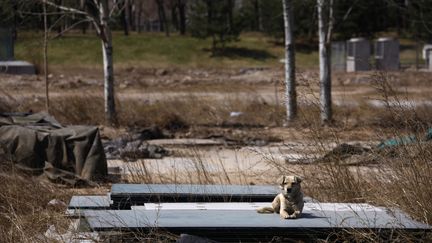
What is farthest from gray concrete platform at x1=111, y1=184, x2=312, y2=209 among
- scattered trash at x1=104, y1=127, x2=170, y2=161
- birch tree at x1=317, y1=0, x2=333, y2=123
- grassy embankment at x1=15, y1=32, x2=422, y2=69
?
grassy embankment at x1=15, y1=32, x2=422, y2=69

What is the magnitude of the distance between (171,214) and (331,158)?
233 cm

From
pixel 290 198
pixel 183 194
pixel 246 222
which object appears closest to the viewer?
pixel 246 222

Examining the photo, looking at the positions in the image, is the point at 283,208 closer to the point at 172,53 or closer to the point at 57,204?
the point at 57,204

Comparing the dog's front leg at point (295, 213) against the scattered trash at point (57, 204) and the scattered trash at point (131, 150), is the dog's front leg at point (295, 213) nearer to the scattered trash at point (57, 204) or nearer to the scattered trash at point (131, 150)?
the scattered trash at point (57, 204)

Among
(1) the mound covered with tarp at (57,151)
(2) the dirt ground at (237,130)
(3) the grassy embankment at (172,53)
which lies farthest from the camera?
(3) the grassy embankment at (172,53)

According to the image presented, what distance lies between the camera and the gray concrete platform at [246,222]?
6684 millimetres

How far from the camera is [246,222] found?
269 inches

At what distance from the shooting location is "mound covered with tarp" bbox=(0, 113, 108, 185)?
38.9ft

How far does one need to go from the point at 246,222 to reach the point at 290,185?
474 millimetres

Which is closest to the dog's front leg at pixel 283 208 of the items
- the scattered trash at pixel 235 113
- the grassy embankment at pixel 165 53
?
the scattered trash at pixel 235 113

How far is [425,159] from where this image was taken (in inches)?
298

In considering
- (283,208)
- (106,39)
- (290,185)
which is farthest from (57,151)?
(106,39)

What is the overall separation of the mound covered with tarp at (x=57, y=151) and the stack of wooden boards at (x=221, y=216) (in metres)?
3.43

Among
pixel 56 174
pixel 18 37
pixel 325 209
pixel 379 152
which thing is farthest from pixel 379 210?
pixel 18 37
